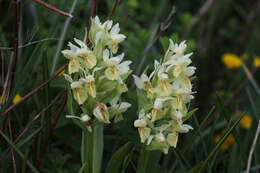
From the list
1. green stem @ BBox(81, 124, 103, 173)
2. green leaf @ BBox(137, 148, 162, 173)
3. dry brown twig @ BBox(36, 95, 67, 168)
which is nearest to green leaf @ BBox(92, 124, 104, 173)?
green stem @ BBox(81, 124, 103, 173)

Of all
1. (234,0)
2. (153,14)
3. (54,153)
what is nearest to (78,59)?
(54,153)

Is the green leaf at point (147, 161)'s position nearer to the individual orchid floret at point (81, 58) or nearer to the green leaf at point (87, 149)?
the green leaf at point (87, 149)

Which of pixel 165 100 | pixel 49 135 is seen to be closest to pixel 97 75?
pixel 165 100

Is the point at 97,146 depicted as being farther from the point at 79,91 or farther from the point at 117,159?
the point at 79,91

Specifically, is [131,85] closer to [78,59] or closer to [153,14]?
[78,59]

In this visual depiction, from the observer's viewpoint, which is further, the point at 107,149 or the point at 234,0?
the point at 234,0

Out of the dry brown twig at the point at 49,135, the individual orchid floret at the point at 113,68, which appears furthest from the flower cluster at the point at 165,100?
the dry brown twig at the point at 49,135

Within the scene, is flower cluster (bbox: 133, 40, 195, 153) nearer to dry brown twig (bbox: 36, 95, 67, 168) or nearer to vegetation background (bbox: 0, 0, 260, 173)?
vegetation background (bbox: 0, 0, 260, 173)
